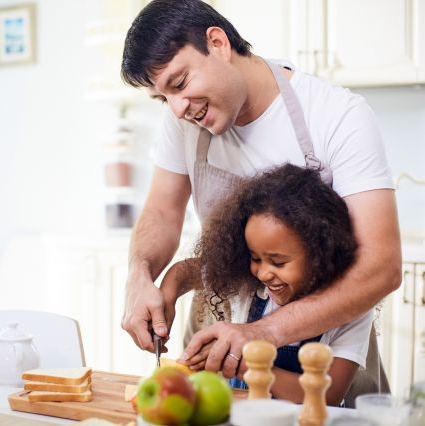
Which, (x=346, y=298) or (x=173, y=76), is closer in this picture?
(x=346, y=298)

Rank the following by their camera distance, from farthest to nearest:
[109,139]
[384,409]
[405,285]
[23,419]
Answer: [109,139]
[405,285]
[23,419]
[384,409]

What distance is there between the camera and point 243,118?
1.50m

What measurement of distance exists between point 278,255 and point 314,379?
43 centimetres

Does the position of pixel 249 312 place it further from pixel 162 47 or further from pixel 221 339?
pixel 162 47

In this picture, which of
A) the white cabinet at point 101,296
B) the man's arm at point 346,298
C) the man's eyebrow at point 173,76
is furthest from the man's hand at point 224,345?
the white cabinet at point 101,296

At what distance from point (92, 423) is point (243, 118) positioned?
74 cm

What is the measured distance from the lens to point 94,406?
114 cm

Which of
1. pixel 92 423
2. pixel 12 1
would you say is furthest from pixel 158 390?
pixel 12 1

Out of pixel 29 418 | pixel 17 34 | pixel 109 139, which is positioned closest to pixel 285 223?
pixel 29 418

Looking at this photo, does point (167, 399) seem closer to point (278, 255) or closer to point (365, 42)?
point (278, 255)

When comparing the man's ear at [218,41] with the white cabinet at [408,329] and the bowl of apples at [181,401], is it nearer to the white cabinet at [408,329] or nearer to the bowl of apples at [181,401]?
the bowl of apples at [181,401]

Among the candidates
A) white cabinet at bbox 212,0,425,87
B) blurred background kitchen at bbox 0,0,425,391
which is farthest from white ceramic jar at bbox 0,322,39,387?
white cabinet at bbox 212,0,425,87

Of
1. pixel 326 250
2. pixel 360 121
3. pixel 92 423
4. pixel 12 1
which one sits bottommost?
pixel 92 423

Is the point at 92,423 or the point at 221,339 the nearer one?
the point at 92,423
